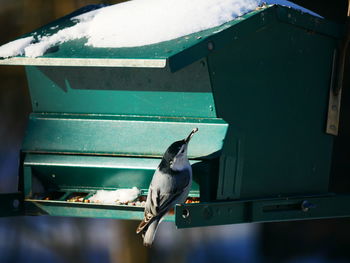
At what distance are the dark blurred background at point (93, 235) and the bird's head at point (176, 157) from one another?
208 cm

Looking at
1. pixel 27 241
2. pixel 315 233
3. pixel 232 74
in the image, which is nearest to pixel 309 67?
pixel 232 74

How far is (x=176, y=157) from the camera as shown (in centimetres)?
459

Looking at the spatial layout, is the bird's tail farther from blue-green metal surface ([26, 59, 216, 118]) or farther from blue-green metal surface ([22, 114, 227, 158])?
blue-green metal surface ([26, 59, 216, 118])

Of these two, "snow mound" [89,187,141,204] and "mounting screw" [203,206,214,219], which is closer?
"mounting screw" [203,206,214,219]

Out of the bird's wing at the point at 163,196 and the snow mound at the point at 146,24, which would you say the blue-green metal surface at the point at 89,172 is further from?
the snow mound at the point at 146,24

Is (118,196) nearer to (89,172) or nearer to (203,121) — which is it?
(89,172)

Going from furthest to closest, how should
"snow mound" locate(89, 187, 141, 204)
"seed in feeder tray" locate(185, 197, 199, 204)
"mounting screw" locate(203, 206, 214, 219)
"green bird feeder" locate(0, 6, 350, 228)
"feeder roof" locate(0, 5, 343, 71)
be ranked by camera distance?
"snow mound" locate(89, 187, 141, 204), "seed in feeder tray" locate(185, 197, 199, 204), "green bird feeder" locate(0, 6, 350, 228), "mounting screw" locate(203, 206, 214, 219), "feeder roof" locate(0, 5, 343, 71)

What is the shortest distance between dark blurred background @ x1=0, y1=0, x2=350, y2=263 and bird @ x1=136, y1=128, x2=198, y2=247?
2017 millimetres

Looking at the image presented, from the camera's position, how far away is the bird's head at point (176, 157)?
4.60 meters

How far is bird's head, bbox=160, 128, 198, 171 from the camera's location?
Result: 4.60 m

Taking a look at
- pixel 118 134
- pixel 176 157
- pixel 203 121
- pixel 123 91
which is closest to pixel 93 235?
pixel 118 134

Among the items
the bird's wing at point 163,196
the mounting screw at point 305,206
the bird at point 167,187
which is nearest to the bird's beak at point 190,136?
the bird at point 167,187

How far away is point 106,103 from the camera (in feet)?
16.8

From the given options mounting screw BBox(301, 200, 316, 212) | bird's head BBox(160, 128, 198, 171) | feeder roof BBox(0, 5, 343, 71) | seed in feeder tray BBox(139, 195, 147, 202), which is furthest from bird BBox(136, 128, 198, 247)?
mounting screw BBox(301, 200, 316, 212)
